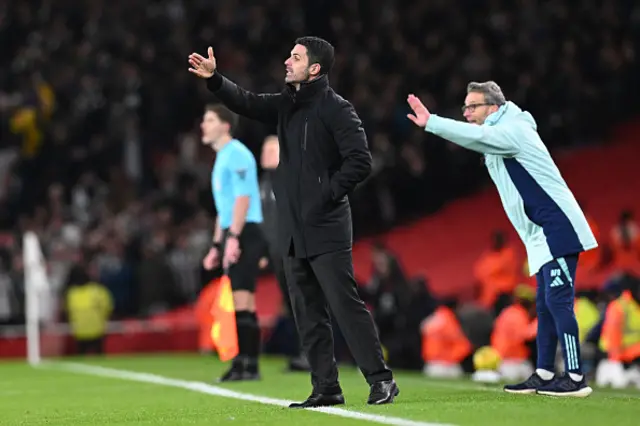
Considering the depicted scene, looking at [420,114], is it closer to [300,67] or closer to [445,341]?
[300,67]

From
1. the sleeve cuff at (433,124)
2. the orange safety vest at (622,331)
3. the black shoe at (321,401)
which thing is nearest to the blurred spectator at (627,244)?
the orange safety vest at (622,331)

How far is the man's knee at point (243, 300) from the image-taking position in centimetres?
1104

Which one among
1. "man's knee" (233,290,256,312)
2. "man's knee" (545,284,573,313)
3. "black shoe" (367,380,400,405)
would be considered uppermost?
"man's knee" (233,290,256,312)

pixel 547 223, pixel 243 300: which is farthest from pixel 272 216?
pixel 547 223

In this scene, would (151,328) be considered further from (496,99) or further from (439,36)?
(496,99)

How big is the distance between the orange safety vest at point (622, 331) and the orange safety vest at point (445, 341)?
2448 millimetres

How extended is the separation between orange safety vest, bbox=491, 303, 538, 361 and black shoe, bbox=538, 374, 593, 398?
486 cm

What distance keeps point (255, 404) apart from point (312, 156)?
65.9 inches

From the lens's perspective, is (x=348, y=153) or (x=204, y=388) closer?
(x=348, y=153)

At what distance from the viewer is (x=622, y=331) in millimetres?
12133

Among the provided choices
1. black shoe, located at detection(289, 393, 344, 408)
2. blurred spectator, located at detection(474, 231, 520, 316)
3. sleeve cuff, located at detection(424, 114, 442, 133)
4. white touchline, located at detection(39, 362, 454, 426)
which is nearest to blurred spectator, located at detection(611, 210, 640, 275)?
blurred spectator, located at detection(474, 231, 520, 316)

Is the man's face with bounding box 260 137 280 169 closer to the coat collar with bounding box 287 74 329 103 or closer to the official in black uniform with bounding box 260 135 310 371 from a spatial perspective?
the official in black uniform with bounding box 260 135 310 371

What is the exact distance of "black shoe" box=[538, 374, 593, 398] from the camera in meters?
8.22

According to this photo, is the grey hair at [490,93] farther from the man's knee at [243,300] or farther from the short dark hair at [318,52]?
the man's knee at [243,300]
